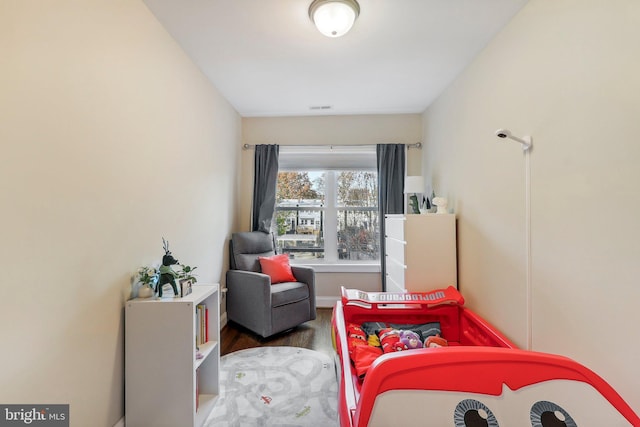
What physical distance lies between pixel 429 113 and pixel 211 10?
8.23 ft

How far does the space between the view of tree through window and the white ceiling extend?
1.05 m

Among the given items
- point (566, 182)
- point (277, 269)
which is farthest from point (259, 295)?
point (566, 182)

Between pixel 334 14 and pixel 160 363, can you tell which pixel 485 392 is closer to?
pixel 160 363

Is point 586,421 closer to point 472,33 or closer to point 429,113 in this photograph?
point 472,33

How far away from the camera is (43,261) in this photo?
1.12m

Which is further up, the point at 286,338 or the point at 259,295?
the point at 259,295

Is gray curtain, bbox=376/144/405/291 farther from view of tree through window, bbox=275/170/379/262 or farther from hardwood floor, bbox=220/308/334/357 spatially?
hardwood floor, bbox=220/308/334/357

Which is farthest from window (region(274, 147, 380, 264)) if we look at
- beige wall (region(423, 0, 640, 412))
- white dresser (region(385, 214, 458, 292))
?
beige wall (region(423, 0, 640, 412))

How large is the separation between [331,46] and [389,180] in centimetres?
183

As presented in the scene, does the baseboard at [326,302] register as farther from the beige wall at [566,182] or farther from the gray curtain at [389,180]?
the beige wall at [566,182]

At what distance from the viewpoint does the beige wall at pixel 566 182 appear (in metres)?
1.12

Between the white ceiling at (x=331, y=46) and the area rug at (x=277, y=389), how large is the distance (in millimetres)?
2429

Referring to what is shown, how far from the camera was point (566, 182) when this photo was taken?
4.53 ft

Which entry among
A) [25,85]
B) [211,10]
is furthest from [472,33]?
[25,85]
